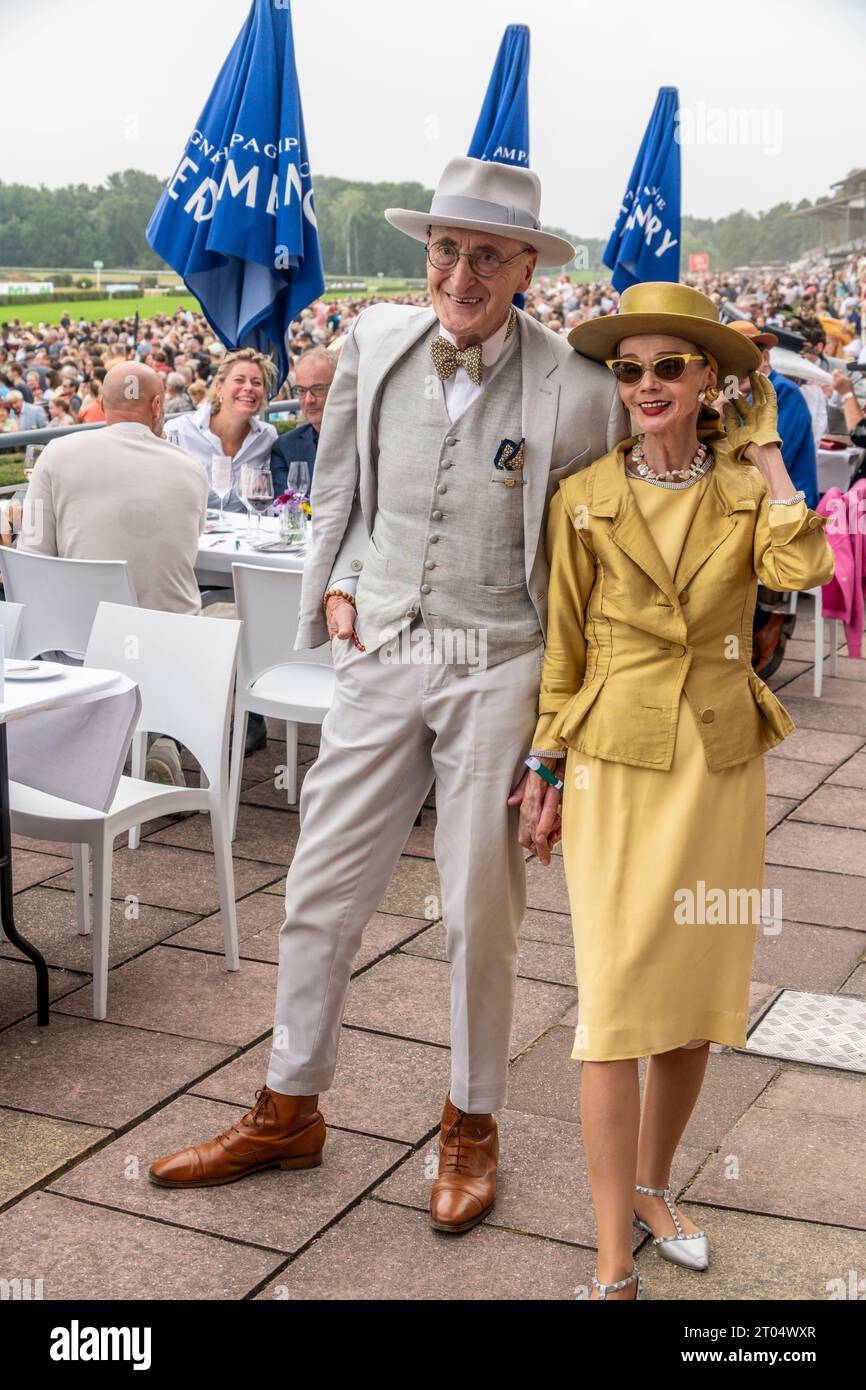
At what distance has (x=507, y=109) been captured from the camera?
633 centimetres

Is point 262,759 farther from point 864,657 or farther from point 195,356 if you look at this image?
point 195,356

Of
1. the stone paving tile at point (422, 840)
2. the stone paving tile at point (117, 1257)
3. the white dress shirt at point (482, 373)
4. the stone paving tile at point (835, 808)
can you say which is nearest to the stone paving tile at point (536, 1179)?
the stone paving tile at point (117, 1257)

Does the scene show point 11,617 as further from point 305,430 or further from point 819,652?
point 819,652

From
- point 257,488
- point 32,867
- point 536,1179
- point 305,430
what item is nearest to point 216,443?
point 305,430

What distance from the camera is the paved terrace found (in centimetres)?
235

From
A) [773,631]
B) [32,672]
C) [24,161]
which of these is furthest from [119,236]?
[773,631]

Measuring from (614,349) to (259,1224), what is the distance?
5.21 ft

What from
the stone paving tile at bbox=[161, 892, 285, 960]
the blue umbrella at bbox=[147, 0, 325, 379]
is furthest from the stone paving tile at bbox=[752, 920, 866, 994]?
the blue umbrella at bbox=[147, 0, 325, 379]

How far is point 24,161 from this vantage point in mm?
19844

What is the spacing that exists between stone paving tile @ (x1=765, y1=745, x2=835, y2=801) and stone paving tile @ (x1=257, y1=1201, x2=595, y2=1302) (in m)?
2.87

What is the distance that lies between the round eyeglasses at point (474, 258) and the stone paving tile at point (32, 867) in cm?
240

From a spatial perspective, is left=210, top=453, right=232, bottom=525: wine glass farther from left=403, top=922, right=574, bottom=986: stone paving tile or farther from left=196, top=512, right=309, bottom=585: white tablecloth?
left=403, top=922, right=574, bottom=986: stone paving tile

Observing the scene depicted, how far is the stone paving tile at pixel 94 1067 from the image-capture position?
9.42ft

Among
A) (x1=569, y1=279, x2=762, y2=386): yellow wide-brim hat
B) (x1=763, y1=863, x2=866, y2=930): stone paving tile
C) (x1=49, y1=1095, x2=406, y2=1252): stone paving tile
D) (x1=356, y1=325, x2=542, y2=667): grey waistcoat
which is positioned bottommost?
(x1=763, y1=863, x2=866, y2=930): stone paving tile
